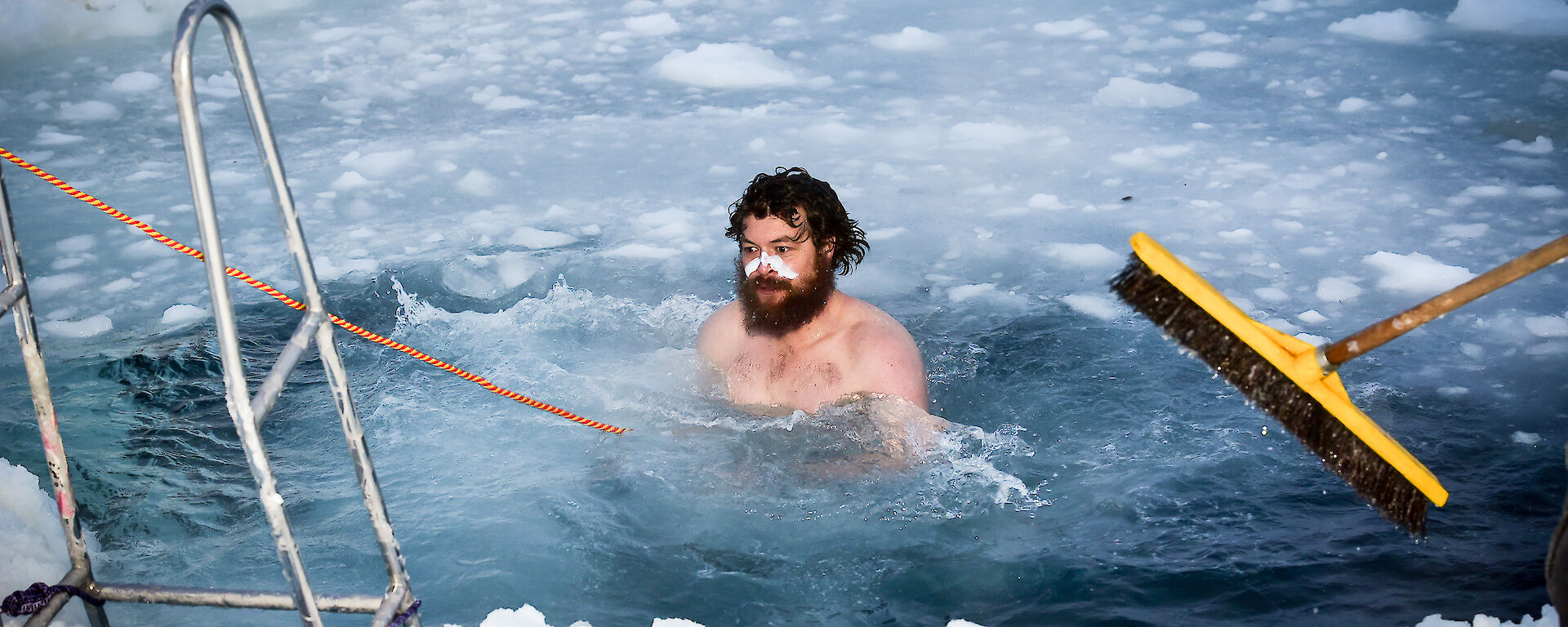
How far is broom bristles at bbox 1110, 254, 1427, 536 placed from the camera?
7.13 ft

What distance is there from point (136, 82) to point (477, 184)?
271 cm

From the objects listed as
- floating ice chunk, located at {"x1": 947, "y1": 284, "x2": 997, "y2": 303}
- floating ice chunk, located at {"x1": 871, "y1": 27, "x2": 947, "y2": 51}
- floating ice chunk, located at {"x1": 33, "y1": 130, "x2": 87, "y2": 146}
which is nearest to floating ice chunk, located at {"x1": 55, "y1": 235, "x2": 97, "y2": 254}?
floating ice chunk, located at {"x1": 33, "y1": 130, "x2": 87, "y2": 146}

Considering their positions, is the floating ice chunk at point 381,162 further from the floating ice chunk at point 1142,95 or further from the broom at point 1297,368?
the broom at point 1297,368

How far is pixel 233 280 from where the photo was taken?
4.75 metres

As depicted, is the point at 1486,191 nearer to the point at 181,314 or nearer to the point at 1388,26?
the point at 1388,26

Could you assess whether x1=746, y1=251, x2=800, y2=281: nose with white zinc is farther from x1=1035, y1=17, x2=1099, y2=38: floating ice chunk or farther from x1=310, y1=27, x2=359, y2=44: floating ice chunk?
x1=310, y1=27, x2=359, y2=44: floating ice chunk

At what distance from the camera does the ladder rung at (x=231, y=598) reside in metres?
1.99

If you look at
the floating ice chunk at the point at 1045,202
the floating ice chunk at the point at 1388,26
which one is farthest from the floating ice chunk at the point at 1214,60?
the floating ice chunk at the point at 1045,202

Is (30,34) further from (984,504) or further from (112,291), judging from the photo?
(984,504)

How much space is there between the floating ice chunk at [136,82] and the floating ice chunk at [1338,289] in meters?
6.31

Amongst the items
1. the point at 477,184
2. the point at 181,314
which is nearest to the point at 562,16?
the point at 477,184

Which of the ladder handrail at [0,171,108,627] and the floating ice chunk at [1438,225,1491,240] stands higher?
the ladder handrail at [0,171,108,627]

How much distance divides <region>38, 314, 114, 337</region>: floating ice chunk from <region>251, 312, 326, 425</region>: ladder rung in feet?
9.62

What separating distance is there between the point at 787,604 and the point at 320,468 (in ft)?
5.31
